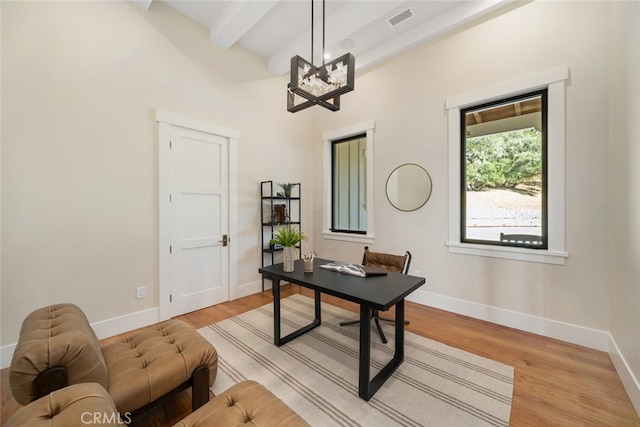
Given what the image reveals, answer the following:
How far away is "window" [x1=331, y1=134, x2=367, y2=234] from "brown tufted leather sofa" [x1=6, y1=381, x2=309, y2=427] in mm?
3252

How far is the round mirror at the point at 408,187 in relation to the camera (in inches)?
135

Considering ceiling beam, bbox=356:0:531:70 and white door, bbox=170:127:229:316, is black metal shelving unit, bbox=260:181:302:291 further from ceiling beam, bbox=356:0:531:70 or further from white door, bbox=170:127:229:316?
ceiling beam, bbox=356:0:531:70

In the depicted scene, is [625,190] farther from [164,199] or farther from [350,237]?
[164,199]

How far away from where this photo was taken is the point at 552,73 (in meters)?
2.53

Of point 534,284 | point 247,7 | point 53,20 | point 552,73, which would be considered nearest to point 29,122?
point 53,20

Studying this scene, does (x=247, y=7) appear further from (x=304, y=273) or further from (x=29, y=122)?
(x=304, y=273)

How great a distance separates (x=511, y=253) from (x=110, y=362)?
377 cm

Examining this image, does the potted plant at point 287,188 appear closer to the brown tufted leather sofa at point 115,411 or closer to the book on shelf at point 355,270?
the book on shelf at point 355,270

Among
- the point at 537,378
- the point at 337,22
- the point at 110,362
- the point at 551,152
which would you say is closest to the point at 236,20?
the point at 337,22

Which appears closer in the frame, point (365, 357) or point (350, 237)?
point (365, 357)

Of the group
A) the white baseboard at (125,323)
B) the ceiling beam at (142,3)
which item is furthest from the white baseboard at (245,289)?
the ceiling beam at (142,3)

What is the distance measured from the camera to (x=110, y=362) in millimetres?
1576

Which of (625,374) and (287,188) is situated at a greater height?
(287,188)

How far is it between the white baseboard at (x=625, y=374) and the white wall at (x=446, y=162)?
0.22 meters
